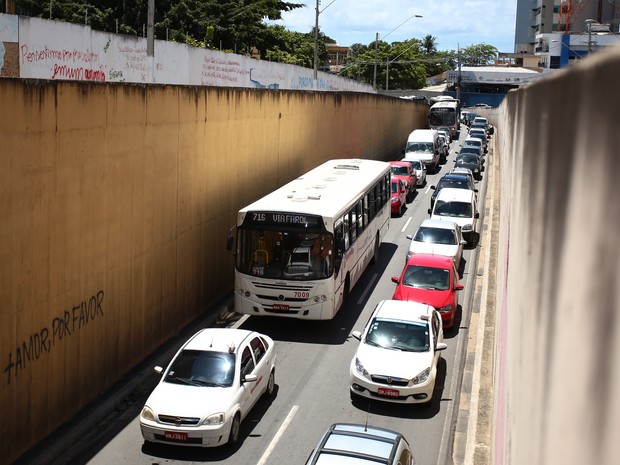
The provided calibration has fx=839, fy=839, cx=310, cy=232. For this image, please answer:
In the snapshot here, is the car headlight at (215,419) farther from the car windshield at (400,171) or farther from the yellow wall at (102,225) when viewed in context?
the car windshield at (400,171)

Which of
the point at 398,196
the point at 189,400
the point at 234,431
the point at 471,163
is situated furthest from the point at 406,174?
the point at 189,400

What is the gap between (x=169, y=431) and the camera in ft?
40.6

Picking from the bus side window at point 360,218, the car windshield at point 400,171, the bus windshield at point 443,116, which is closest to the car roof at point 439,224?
the bus side window at point 360,218

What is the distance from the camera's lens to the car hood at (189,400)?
1255 centimetres

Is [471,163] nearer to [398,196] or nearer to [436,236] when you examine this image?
[398,196]

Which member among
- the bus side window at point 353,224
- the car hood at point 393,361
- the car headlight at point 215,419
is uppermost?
the bus side window at point 353,224

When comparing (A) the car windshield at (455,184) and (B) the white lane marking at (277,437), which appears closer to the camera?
(B) the white lane marking at (277,437)

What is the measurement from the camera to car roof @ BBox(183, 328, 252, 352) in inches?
544

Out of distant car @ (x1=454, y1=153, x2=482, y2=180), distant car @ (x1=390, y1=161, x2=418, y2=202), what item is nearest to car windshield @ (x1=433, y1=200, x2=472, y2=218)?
distant car @ (x1=390, y1=161, x2=418, y2=202)

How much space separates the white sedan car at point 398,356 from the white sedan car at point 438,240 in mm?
7120

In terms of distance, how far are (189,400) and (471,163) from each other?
3465 centimetres

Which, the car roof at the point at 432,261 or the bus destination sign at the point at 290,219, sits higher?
the bus destination sign at the point at 290,219

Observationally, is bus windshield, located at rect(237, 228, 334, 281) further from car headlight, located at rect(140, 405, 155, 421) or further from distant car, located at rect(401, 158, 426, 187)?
distant car, located at rect(401, 158, 426, 187)

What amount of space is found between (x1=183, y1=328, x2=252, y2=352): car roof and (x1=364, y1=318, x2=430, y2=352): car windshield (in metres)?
2.45
